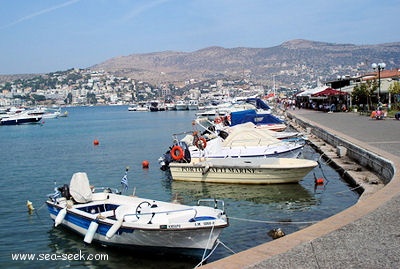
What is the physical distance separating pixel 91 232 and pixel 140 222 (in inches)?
58.6

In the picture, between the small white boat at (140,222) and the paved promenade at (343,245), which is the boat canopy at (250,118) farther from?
the paved promenade at (343,245)

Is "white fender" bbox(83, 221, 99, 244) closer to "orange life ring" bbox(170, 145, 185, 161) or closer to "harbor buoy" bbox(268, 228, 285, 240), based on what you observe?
"harbor buoy" bbox(268, 228, 285, 240)

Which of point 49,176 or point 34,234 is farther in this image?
point 49,176

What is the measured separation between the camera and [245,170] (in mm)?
21078

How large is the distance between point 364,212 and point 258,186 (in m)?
9.88

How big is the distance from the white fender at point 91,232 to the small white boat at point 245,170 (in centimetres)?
958

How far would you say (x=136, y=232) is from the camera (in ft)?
38.6

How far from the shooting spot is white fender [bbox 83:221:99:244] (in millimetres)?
12586

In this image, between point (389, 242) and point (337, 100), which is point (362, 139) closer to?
point (389, 242)

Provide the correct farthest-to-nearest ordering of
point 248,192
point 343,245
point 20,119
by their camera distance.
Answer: point 20,119, point 248,192, point 343,245

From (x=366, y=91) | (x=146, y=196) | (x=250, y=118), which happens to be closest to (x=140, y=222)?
(x=146, y=196)

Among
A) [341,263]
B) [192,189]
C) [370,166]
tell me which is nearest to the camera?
[341,263]

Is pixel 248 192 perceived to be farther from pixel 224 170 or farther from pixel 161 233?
pixel 161 233

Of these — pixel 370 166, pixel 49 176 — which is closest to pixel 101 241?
pixel 370 166
